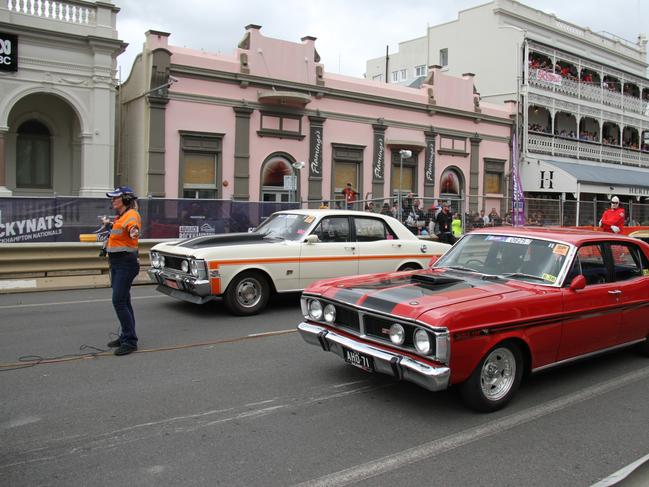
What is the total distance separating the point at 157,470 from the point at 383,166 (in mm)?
22018

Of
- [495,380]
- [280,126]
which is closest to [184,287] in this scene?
[495,380]

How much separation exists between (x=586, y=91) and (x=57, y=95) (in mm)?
29336

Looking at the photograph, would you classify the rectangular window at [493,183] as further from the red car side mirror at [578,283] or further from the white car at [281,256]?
the red car side mirror at [578,283]

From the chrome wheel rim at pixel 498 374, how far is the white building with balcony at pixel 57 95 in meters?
16.4

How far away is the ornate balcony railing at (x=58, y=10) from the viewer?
57.1 ft

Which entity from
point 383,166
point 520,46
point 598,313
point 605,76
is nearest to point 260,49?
point 383,166

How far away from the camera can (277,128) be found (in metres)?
21.9

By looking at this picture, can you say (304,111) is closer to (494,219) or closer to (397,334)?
(494,219)

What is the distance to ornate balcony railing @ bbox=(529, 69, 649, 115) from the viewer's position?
104 feet

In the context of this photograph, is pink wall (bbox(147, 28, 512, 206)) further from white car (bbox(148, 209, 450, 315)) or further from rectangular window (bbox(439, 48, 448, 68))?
white car (bbox(148, 209, 450, 315))

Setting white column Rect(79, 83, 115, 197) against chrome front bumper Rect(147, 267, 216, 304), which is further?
white column Rect(79, 83, 115, 197)

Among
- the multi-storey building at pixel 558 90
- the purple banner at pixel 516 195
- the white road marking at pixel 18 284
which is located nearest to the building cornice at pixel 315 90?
the purple banner at pixel 516 195

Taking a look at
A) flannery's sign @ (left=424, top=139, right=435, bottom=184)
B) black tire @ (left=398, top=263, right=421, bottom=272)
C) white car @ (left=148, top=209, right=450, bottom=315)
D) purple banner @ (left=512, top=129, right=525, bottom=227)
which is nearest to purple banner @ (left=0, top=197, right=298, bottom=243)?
white car @ (left=148, top=209, right=450, bottom=315)

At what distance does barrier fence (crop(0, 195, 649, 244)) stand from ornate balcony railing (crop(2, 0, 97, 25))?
329 inches
